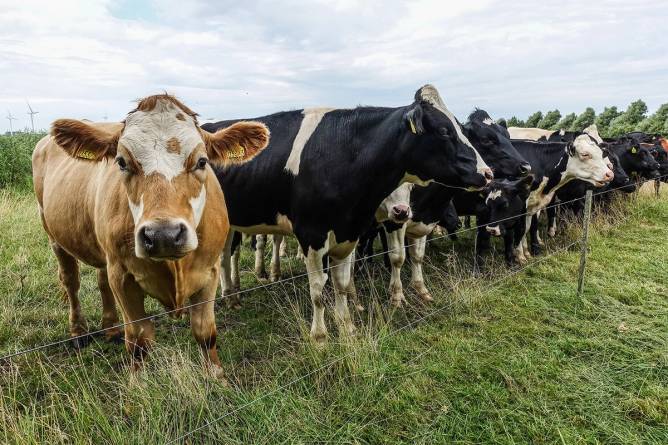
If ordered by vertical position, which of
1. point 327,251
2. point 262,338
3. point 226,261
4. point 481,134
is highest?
point 481,134

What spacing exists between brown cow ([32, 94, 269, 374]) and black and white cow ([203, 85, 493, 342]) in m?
0.93

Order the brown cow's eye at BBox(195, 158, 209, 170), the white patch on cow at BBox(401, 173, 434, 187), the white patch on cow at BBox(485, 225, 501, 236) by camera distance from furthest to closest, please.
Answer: the white patch on cow at BBox(485, 225, 501, 236) < the white patch on cow at BBox(401, 173, 434, 187) < the brown cow's eye at BBox(195, 158, 209, 170)

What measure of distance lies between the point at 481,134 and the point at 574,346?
3.08 m

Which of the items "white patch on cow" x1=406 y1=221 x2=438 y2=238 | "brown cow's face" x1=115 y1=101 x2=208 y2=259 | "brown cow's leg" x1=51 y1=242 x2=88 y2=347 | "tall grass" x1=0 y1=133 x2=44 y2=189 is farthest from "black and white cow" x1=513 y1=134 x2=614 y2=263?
"tall grass" x1=0 y1=133 x2=44 y2=189

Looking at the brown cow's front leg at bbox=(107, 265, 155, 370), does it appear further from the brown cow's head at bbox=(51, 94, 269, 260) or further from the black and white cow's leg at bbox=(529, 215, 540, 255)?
the black and white cow's leg at bbox=(529, 215, 540, 255)

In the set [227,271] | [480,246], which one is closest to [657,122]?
[480,246]

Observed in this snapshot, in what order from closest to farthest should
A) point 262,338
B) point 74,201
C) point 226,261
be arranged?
point 74,201 → point 262,338 → point 226,261

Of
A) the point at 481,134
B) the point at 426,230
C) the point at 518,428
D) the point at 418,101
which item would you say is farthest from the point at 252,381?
the point at 481,134

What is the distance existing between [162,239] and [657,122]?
3337 centimetres

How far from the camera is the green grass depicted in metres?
2.77

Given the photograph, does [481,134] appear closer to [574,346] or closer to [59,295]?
[574,346]

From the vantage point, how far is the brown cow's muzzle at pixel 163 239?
2.06 m

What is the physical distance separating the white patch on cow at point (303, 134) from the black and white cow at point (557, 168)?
4.55 metres

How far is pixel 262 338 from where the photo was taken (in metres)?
4.36
